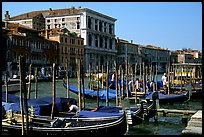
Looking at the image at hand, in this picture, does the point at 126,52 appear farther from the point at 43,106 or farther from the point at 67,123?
the point at 67,123

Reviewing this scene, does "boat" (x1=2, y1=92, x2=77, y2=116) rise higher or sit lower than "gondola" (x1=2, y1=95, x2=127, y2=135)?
higher

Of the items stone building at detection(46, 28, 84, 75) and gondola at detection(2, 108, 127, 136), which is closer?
gondola at detection(2, 108, 127, 136)

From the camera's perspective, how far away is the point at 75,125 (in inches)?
188

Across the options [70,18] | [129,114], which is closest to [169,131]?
[129,114]

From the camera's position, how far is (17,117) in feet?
16.8

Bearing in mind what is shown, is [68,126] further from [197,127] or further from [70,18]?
[70,18]

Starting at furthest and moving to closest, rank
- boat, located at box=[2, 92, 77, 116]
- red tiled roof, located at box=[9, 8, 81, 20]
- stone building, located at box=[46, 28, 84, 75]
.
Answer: red tiled roof, located at box=[9, 8, 81, 20] → stone building, located at box=[46, 28, 84, 75] → boat, located at box=[2, 92, 77, 116]

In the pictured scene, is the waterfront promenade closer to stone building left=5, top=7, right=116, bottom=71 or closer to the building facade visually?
the building facade

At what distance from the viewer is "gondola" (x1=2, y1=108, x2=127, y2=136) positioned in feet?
15.2

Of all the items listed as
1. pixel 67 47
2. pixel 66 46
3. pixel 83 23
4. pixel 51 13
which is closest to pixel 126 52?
pixel 83 23

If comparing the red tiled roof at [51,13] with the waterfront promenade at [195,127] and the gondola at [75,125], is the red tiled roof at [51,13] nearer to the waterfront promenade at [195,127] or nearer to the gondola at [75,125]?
the gondola at [75,125]

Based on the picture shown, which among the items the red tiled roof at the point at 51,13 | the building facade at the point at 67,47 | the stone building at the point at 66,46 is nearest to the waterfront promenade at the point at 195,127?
the stone building at the point at 66,46

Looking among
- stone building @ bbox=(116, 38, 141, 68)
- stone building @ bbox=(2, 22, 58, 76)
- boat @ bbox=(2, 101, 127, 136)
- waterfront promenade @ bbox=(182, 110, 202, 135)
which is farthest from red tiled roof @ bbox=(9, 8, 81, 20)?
waterfront promenade @ bbox=(182, 110, 202, 135)

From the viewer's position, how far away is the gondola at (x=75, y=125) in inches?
182
